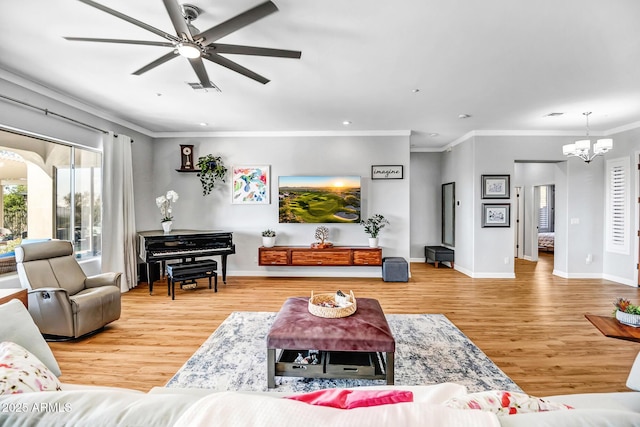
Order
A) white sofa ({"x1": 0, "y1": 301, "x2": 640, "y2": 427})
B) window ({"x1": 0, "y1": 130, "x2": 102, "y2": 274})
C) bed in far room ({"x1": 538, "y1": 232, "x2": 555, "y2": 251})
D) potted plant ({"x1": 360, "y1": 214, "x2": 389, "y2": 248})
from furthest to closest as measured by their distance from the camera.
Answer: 1. bed in far room ({"x1": 538, "y1": 232, "x2": 555, "y2": 251})
2. potted plant ({"x1": 360, "y1": 214, "x2": 389, "y2": 248})
3. window ({"x1": 0, "y1": 130, "x2": 102, "y2": 274})
4. white sofa ({"x1": 0, "y1": 301, "x2": 640, "y2": 427})

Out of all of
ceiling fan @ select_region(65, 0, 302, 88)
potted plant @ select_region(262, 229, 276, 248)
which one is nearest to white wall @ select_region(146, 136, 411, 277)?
potted plant @ select_region(262, 229, 276, 248)

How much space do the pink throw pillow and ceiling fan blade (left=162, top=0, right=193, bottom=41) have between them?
6.83ft

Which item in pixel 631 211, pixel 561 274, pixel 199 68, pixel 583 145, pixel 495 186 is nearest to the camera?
pixel 199 68

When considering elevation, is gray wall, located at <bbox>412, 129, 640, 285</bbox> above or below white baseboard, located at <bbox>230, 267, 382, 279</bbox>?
above

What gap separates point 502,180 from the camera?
5520mm

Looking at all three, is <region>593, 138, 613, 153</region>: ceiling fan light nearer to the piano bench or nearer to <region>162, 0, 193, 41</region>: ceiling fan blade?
<region>162, 0, 193, 41</region>: ceiling fan blade

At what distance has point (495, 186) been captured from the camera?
5.53m

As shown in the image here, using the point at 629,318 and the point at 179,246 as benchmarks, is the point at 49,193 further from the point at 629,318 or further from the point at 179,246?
the point at 629,318

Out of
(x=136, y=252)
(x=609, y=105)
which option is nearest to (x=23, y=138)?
(x=136, y=252)

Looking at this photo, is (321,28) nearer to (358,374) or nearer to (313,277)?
(358,374)

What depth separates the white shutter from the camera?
5.11m

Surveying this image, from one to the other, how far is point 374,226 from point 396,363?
3159mm

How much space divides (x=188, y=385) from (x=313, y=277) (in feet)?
11.7

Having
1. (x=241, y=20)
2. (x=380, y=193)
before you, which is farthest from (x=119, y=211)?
(x=380, y=193)
